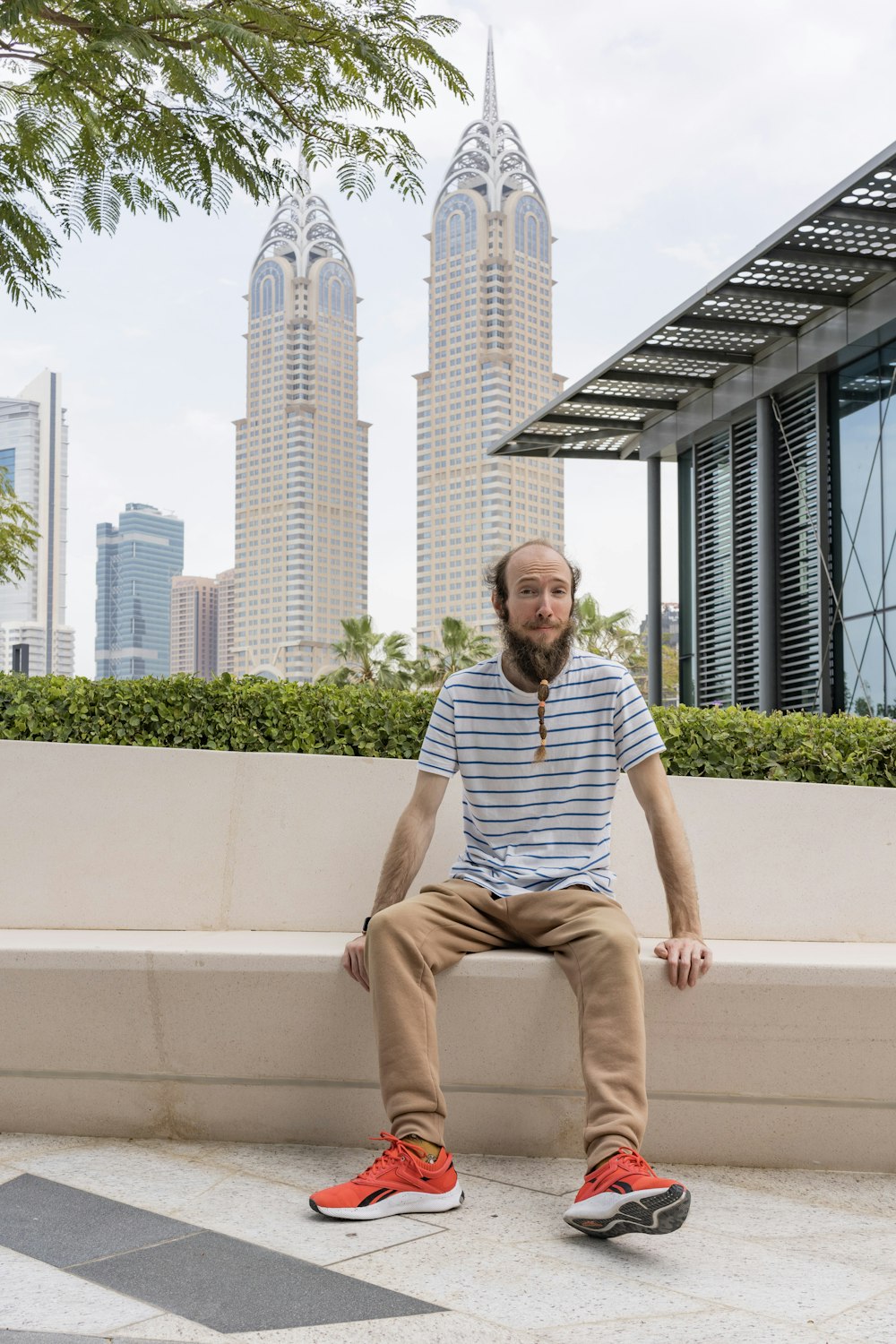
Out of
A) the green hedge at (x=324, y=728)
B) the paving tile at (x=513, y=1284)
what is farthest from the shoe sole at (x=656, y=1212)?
the green hedge at (x=324, y=728)

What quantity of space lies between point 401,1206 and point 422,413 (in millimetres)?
91761

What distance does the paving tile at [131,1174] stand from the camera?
276 cm

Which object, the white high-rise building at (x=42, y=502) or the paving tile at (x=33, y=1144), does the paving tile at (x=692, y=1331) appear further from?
the white high-rise building at (x=42, y=502)

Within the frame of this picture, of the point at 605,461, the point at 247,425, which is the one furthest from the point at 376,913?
the point at 247,425

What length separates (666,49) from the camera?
484 inches

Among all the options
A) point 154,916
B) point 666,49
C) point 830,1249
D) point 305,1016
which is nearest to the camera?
point 830,1249

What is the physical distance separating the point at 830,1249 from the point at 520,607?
6.08 ft

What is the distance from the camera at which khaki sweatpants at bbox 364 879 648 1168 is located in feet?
8.73

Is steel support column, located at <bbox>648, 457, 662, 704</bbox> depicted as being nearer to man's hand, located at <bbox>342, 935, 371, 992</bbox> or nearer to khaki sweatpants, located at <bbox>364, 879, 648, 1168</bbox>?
khaki sweatpants, located at <bbox>364, 879, 648, 1168</bbox>

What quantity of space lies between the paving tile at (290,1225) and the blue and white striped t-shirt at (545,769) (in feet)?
3.03

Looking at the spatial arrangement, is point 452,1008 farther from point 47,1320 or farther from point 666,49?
point 666,49

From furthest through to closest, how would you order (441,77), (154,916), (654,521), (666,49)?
(654,521) < (666,49) < (441,77) < (154,916)

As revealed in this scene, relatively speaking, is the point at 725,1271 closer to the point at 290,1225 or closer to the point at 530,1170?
the point at 530,1170

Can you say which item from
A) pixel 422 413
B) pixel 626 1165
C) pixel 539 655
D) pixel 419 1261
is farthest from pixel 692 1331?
pixel 422 413
